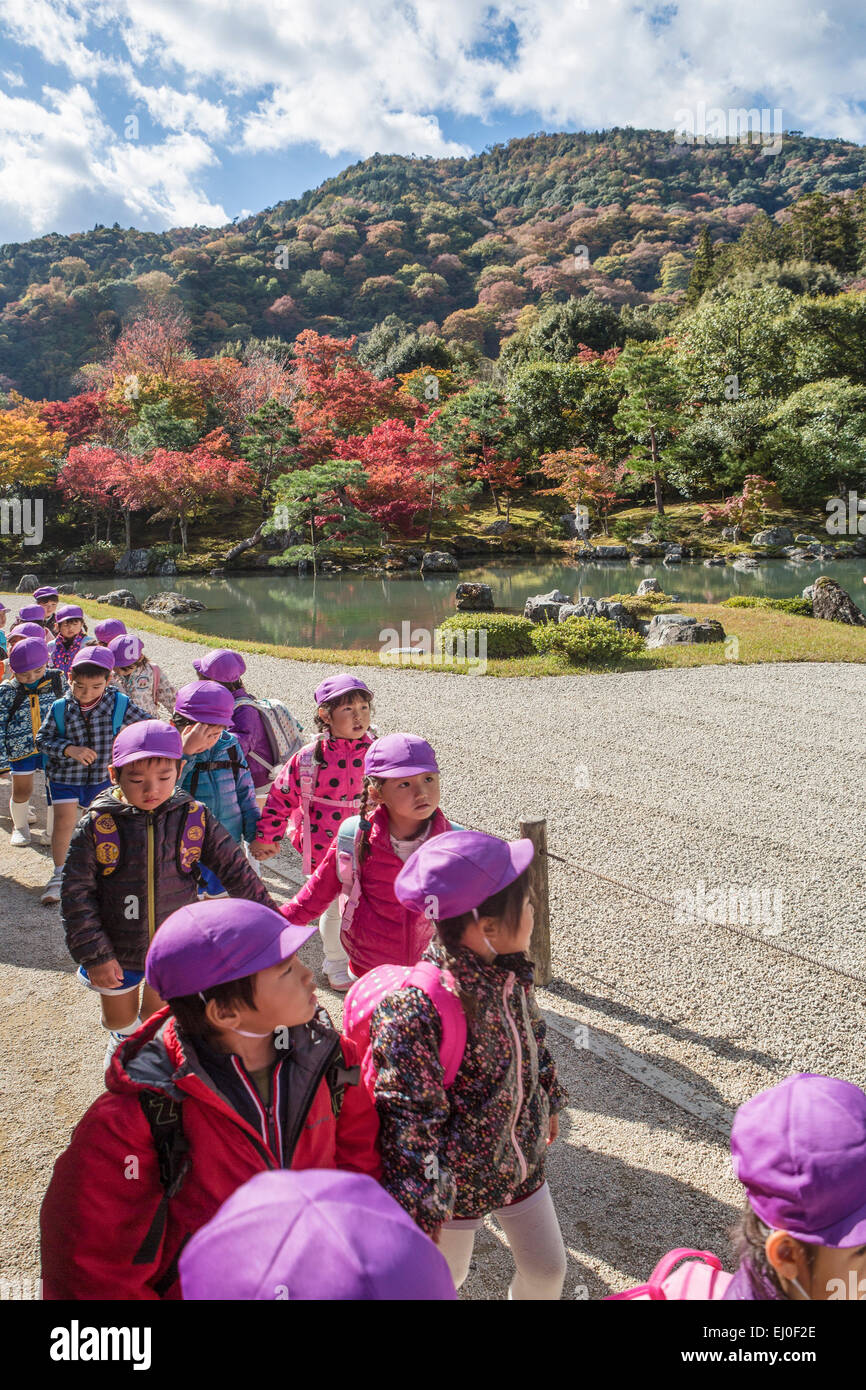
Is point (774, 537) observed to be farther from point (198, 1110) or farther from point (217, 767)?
point (198, 1110)

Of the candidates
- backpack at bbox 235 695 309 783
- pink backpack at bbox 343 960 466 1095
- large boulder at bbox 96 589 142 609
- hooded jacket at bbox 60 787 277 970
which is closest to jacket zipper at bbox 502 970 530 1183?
pink backpack at bbox 343 960 466 1095

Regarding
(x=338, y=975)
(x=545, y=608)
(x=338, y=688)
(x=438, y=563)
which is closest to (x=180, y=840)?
(x=338, y=688)

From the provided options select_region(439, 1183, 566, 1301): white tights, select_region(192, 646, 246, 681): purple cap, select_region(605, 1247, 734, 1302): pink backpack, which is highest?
select_region(192, 646, 246, 681): purple cap

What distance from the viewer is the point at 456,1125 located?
69.1 inches

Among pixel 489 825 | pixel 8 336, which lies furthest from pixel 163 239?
pixel 489 825

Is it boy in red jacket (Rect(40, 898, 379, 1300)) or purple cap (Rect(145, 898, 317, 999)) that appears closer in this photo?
boy in red jacket (Rect(40, 898, 379, 1300))

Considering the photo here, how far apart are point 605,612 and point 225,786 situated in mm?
12535

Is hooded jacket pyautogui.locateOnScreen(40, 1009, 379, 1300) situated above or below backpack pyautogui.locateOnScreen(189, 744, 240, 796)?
below

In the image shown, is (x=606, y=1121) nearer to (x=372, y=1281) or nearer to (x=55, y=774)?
(x=372, y=1281)

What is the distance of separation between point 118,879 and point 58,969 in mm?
1765

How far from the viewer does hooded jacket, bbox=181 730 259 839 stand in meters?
3.52

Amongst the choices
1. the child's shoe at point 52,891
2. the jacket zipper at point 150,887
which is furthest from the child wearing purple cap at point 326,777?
the child's shoe at point 52,891

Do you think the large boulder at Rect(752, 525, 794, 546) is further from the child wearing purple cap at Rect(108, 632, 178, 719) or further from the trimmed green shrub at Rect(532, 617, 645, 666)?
the child wearing purple cap at Rect(108, 632, 178, 719)

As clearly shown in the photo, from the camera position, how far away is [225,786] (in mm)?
3555
